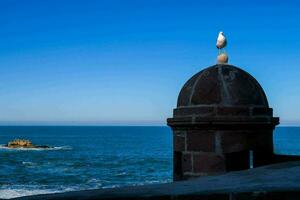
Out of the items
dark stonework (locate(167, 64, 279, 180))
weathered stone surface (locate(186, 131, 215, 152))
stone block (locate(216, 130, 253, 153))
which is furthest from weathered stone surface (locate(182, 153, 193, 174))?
stone block (locate(216, 130, 253, 153))

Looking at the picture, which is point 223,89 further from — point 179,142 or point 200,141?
point 179,142

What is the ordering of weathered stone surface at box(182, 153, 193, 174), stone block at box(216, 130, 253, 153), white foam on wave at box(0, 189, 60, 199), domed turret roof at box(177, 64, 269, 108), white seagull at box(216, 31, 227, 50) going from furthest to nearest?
white foam on wave at box(0, 189, 60, 199) → white seagull at box(216, 31, 227, 50) → weathered stone surface at box(182, 153, 193, 174) → domed turret roof at box(177, 64, 269, 108) → stone block at box(216, 130, 253, 153)

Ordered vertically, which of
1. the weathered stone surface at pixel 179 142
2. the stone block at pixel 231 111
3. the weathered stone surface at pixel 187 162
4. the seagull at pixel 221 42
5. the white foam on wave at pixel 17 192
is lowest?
the white foam on wave at pixel 17 192

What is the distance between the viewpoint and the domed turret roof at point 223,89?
6.15 meters

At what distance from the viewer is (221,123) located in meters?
5.96

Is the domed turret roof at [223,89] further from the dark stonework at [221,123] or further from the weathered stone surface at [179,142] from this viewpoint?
the weathered stone surface at [179,142]

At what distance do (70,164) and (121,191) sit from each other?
48.5 metres

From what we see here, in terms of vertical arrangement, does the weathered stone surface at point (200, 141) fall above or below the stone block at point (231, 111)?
below

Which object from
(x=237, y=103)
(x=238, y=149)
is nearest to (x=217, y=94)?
(x=237, y=103)

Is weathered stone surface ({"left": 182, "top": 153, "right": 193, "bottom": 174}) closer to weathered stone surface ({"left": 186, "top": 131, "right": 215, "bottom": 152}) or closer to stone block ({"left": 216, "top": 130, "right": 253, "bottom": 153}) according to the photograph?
weathered stone surface ({"left": 186, "top": 131, "right": 215, "bottom": 152})

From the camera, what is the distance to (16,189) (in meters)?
30.8

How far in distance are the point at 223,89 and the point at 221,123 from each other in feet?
1.63

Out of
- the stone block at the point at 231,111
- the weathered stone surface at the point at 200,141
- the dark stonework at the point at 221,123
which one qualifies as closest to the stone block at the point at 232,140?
the dark stonework at the point at 221,123

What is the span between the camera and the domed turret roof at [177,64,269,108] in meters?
6.15
